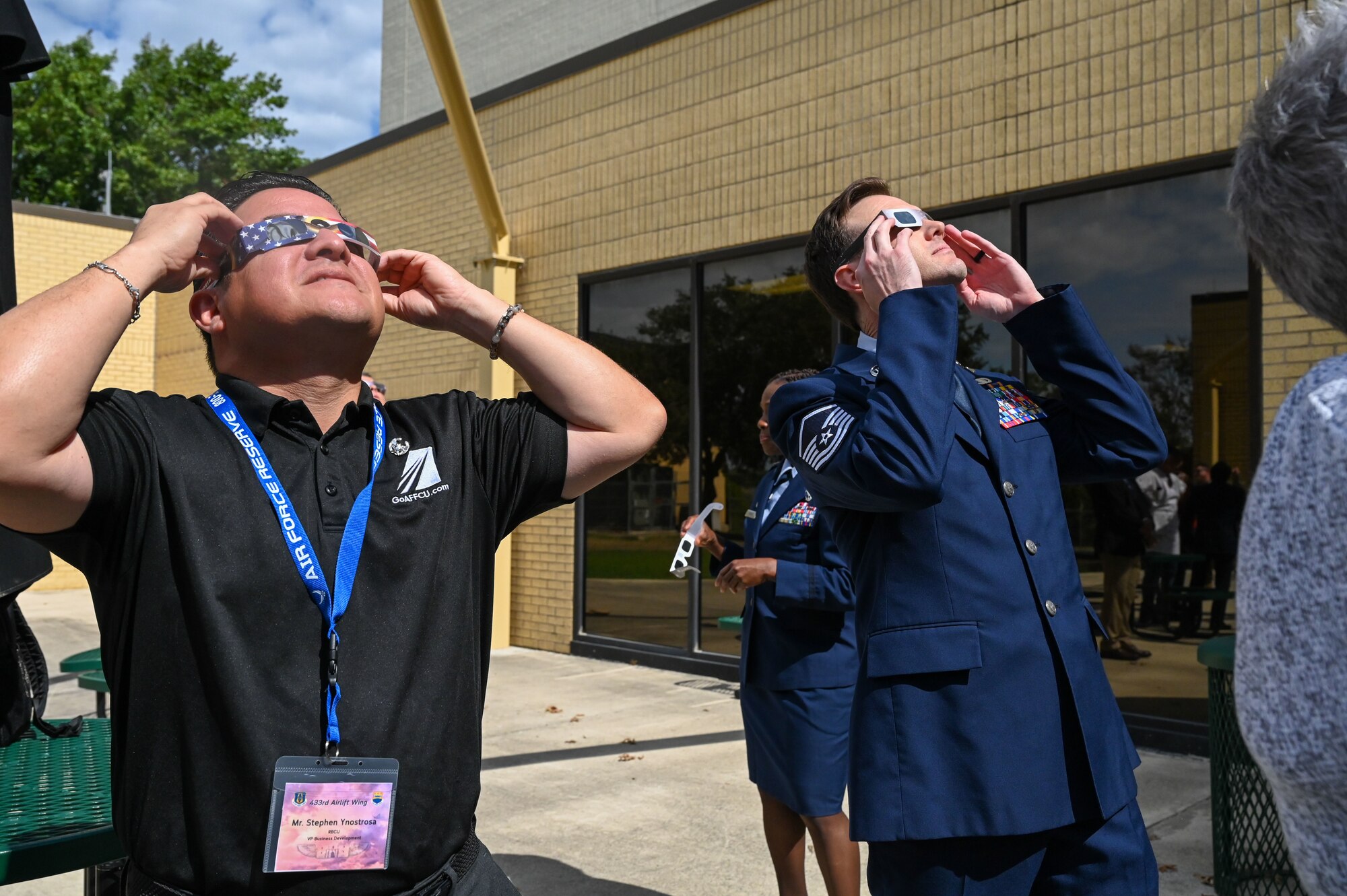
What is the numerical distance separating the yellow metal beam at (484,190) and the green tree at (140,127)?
26007mm

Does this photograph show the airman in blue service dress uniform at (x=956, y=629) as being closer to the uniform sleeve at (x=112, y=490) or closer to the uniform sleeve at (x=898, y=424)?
the uniform sleeve at (x=898, y=424)

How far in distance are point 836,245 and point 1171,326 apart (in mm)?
4886

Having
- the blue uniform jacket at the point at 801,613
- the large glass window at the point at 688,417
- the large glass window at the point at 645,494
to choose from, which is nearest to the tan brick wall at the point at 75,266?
the large glass window at the point at 645,494

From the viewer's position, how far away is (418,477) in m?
2.00

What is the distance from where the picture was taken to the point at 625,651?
10.2 metres

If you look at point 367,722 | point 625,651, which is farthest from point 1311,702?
point 625,651

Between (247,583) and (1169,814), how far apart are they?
5104mm

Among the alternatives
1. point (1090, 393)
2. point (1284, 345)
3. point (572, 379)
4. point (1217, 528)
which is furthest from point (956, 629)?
point (1217, 528)

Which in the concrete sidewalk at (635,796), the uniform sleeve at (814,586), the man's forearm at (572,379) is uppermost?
the man's forearm at (572,379)

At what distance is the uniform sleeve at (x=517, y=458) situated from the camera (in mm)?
2143

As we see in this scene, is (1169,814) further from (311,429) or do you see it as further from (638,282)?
(638,282)

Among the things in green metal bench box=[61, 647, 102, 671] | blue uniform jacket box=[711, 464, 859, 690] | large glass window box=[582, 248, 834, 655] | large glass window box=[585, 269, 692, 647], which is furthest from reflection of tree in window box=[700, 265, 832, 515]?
green metal bench box=[61, 647, 102, 671]

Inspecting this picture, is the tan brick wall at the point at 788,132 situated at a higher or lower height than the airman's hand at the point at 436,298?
higher

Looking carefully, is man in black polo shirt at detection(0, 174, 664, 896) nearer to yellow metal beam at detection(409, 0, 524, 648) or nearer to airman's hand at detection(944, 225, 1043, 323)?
airman's hand at detection(944, 225, 1043, 323)
